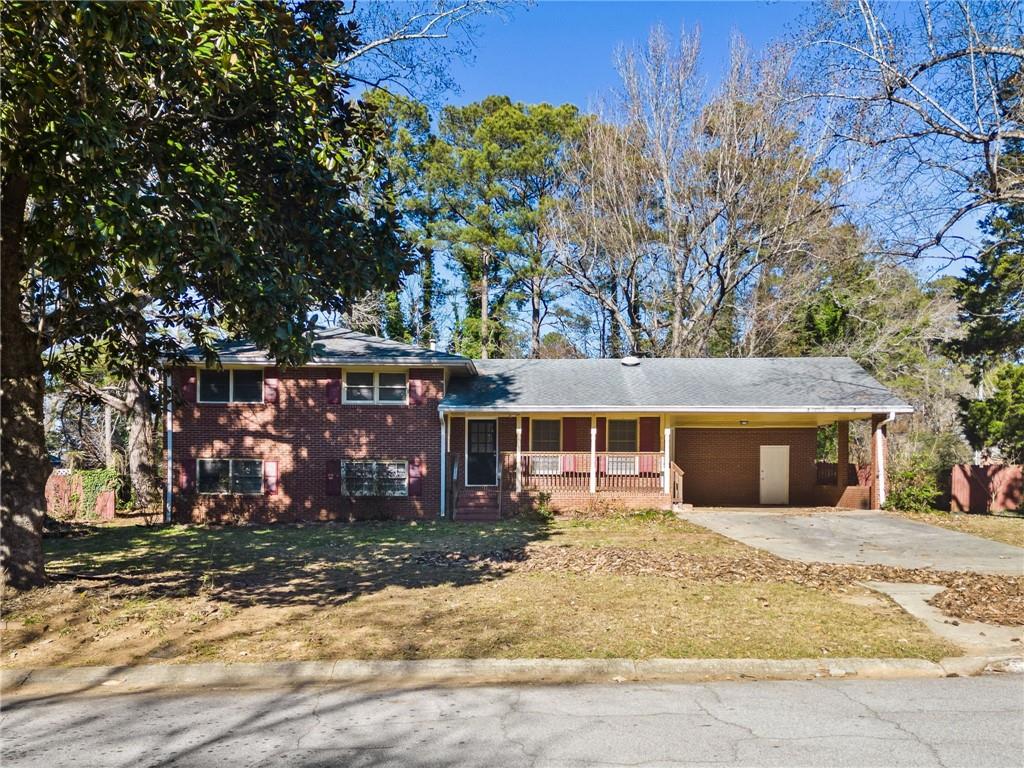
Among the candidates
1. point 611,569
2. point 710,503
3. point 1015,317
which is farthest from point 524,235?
point 611,569

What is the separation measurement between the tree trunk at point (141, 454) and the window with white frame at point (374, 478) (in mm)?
7389

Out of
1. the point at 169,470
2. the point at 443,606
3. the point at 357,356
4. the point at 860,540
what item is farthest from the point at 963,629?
the point at 169,470

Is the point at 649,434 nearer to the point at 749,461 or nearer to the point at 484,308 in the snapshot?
the point at 749,461

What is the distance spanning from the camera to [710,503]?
23.0 metres

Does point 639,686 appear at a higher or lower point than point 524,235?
lower

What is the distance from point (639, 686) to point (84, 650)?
529cm

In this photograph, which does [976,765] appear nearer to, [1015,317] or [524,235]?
[1015,317]

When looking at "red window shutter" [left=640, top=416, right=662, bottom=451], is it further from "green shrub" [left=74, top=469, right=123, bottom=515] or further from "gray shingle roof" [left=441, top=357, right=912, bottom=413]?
"green shrub" [left=74, top=469, right=123, bottom=515]

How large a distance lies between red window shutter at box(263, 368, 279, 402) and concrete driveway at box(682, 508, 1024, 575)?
453 inches

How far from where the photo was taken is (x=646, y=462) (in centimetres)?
2075

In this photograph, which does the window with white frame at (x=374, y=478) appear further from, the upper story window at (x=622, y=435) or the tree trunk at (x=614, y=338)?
the tree trunk at (x=614, y=338)

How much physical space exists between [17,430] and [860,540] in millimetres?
14375

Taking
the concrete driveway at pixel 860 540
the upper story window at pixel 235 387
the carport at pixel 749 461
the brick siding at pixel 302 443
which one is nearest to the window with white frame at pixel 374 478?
the brick siding at pixel 302 443

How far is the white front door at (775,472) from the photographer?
22.9 metres
